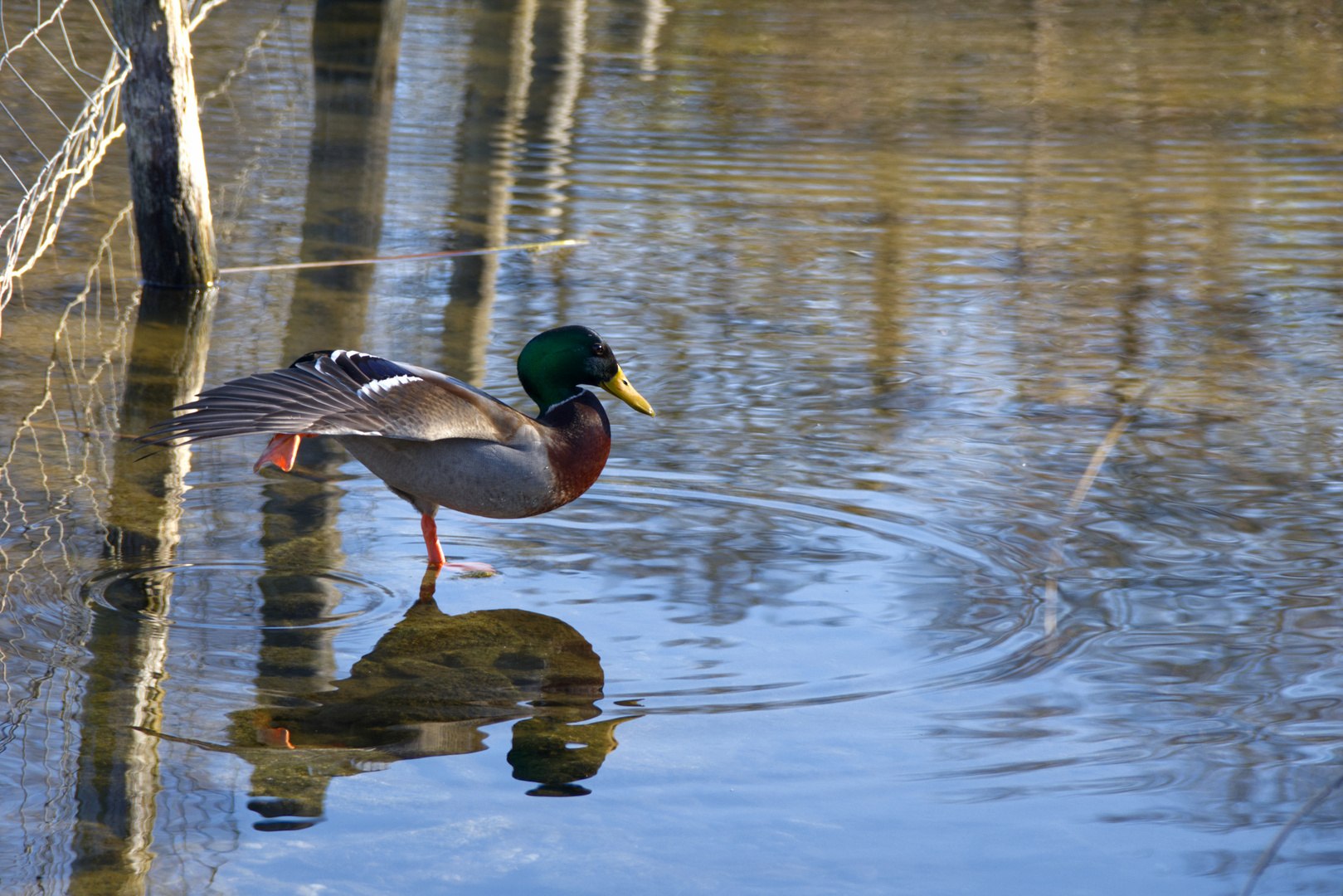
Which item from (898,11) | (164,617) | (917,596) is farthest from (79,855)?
(898,11)

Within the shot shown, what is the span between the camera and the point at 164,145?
24.4ft

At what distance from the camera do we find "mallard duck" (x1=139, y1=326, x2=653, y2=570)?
3.99 meters

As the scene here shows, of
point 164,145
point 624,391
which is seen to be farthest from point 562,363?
point 164,145

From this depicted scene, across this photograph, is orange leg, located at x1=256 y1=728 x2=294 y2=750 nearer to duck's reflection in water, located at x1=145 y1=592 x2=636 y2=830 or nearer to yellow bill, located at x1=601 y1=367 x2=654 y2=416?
duck's reflection in water, located at x1=145 y1=592 x2=636 y2=830

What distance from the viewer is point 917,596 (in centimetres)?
450

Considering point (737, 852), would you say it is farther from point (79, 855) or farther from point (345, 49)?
point (345, 49)

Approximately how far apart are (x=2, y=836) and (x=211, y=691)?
747 millimetres

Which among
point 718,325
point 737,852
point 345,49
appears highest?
point 345,49

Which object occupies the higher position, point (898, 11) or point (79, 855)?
point (898, 11)

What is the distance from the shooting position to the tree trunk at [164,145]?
7344 mm

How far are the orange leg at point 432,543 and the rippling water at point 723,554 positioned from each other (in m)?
0.10

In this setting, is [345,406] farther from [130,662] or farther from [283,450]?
[130,662]

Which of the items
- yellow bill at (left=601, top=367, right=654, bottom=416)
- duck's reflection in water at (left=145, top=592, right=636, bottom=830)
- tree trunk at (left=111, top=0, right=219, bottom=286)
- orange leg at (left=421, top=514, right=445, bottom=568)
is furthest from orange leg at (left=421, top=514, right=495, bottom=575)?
tree trunk at (left=111, top=0, right=219, bottom=286)

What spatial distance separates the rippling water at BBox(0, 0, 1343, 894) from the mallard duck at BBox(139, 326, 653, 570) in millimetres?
303
